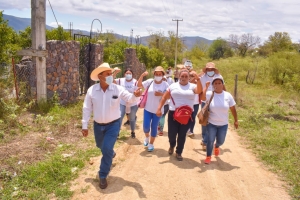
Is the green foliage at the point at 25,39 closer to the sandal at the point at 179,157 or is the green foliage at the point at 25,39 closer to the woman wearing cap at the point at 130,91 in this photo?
the woman wearing cap at the point at 130,91

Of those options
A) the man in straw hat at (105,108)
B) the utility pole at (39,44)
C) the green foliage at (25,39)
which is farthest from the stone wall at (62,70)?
the green foliage at (25,39)

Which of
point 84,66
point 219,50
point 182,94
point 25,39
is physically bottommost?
point 182,94

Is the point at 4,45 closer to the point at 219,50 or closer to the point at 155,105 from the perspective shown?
the point at 155,105

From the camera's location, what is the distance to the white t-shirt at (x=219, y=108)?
5199 mm

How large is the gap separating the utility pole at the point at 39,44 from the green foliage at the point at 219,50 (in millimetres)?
62255

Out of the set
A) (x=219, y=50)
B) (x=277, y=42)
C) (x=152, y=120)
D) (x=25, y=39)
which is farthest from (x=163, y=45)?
(x=152, y=120)

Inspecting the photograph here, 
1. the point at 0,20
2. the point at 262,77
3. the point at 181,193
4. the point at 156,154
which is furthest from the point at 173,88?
the point at 262,77

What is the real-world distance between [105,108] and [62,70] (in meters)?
5.28

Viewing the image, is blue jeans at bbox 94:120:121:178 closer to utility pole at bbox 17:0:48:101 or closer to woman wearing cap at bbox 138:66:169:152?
woman wearing cap at bbox 138:66:169:152

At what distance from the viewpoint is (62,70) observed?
9000mm

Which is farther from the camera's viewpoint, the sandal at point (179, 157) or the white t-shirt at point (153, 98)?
the white t-shirt at point (153, 98)

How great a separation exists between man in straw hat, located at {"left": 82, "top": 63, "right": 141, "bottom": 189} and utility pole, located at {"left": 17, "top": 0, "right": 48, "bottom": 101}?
4.21 metres

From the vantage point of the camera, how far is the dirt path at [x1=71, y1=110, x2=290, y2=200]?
4.35 metres

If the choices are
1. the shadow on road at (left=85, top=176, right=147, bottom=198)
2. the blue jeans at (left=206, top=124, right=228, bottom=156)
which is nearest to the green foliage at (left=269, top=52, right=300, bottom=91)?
the blue jeans at (left=206, top=124, right=228, bottom=156)
